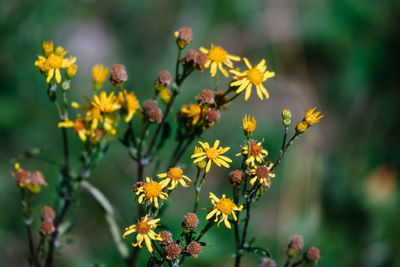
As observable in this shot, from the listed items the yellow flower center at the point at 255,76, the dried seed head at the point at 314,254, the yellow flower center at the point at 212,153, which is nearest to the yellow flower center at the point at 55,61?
the yellow flower center at the point at 212,153

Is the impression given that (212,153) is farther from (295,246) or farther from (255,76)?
(295,246)

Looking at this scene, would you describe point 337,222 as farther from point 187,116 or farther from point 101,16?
point 101,16

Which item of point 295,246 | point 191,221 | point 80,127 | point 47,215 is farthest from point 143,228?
point 295,246

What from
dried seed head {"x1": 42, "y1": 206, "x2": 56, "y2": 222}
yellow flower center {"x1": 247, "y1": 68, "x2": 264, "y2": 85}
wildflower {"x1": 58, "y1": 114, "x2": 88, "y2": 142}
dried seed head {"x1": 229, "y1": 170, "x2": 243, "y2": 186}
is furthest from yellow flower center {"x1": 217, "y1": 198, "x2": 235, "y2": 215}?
dried seed head {"x1": 42, "y1": 206, "x2": 56, "y2": 222}

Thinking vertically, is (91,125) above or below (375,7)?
below

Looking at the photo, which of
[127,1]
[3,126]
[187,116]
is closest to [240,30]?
[127,1]

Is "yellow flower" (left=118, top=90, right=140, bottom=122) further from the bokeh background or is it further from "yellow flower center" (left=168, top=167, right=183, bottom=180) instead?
the bokeh background
